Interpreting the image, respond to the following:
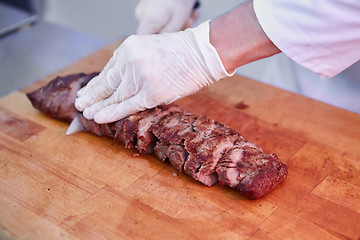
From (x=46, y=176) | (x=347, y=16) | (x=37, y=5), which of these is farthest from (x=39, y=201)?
(x=37, y=5)

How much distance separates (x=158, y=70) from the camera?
8.34ft

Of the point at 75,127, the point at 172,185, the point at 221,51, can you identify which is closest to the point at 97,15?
the point at 75,127

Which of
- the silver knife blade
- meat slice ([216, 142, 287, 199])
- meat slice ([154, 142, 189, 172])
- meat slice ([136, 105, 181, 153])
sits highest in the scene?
the silver knife blade

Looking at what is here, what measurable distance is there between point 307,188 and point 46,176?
5.04ft

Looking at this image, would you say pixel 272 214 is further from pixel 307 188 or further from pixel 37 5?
pixel 37 5

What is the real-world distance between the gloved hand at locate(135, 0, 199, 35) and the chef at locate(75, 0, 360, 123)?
691mm

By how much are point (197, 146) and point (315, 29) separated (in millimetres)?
923

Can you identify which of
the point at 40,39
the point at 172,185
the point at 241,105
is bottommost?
the point at 241,105

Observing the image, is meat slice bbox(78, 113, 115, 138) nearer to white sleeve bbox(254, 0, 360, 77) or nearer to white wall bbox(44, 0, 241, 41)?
white sleeve bbox(254, 0, 360, 77)

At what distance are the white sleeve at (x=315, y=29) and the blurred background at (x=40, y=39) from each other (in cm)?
219

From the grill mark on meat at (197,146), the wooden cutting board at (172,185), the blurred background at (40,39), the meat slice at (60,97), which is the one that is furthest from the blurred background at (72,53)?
the grill mark on meat at (197,146)

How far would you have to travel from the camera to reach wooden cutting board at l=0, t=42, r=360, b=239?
84.7 inches

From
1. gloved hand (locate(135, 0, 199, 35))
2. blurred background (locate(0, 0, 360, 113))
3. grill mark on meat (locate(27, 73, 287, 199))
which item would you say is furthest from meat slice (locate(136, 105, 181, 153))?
blurred background (locate(0, 0, 360, 113))

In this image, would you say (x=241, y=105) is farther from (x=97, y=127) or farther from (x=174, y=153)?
(x=97, y=127)
